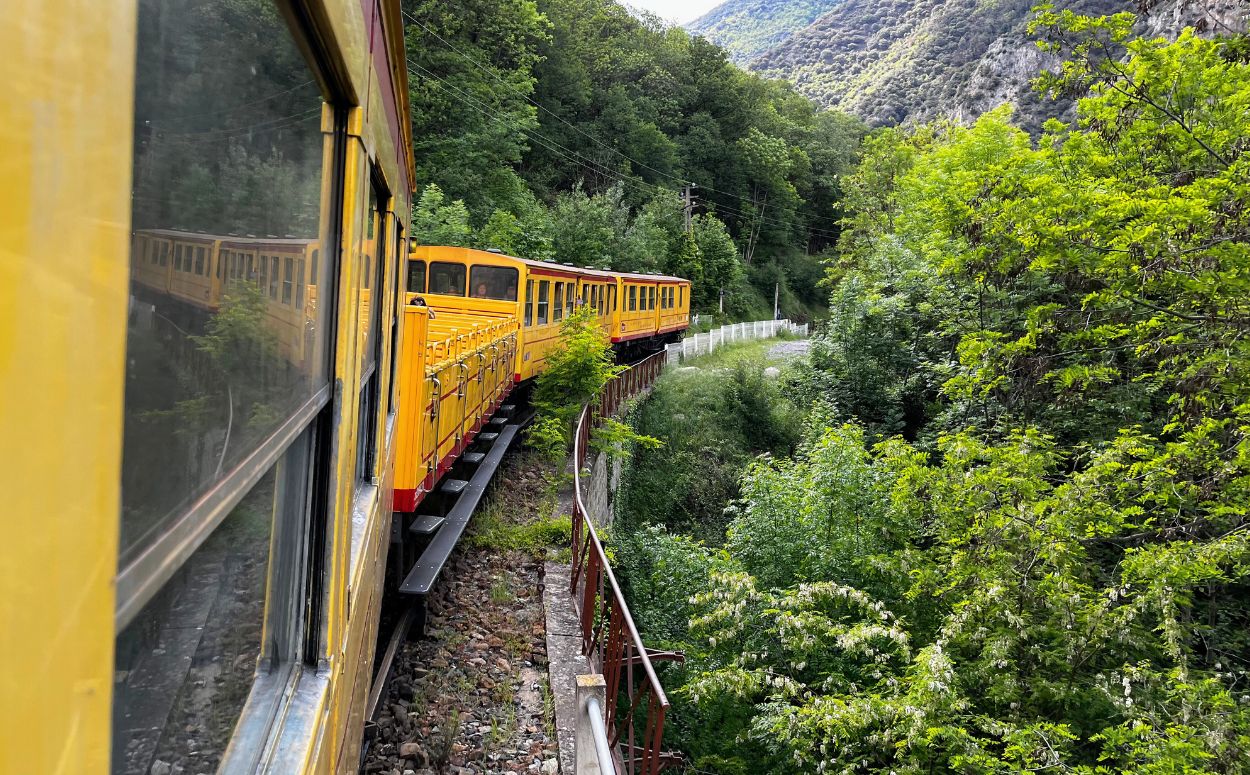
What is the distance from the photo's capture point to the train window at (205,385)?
2.54 feet

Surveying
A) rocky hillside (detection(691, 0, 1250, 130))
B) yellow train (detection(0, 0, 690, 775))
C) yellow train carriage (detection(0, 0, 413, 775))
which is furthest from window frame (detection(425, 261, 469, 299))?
rocky hillside (detection(691, 0, 1250, 130))

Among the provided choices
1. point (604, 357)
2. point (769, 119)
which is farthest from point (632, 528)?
point (769, 119)

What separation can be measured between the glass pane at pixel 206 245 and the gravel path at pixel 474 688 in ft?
13.2

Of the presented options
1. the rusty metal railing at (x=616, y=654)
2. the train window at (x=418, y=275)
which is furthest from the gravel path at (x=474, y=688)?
the train window at (x=418, y=275)

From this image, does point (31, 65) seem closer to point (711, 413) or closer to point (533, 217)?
point (711, 413)

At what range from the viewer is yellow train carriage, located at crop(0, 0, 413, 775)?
53cm

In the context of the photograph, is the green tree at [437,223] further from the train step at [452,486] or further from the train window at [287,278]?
the train window at [287,278]

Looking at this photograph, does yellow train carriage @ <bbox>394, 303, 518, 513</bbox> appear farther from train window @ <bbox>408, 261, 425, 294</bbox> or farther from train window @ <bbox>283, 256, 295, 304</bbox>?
train window @ <bbox>283, 256, 295, 304</bbox>

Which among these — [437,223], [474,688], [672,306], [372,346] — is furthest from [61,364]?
[672,306]

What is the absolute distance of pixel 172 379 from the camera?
0.87 metres

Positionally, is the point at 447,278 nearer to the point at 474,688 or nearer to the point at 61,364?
the point at 474,688

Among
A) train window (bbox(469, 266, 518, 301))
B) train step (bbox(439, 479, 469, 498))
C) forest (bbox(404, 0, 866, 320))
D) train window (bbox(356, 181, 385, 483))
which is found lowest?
train step (bbox(439, 479, 469, 498))

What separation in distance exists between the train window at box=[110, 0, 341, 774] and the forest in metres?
19.6

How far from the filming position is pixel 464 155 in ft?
94.6
